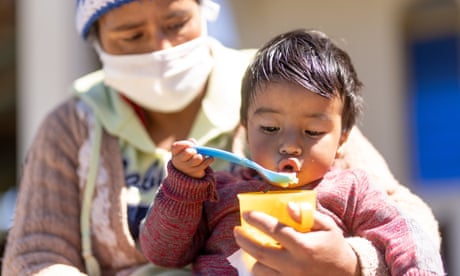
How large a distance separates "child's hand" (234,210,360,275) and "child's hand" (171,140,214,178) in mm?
202

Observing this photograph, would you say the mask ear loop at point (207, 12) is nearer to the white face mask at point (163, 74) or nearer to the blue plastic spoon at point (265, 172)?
the white face mask at point (163, 74)

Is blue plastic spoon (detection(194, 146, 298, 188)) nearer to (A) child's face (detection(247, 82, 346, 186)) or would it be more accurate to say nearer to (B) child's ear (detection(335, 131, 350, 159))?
(A) child's face (detection(247, 82, 346, 186))

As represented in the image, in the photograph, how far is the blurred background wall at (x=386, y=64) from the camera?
6.03 meters

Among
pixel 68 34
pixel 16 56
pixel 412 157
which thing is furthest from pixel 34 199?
pixel 16 56

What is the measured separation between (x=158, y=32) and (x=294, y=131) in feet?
2.02

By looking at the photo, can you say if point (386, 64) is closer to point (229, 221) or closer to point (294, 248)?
point (229, 221)

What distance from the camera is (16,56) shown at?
688 cm

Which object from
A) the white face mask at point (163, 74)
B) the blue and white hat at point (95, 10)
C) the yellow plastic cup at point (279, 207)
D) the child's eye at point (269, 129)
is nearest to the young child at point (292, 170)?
the child's eye at point (269, 129)

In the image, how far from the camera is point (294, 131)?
197cm

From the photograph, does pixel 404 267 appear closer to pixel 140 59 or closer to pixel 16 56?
pixel 140 59

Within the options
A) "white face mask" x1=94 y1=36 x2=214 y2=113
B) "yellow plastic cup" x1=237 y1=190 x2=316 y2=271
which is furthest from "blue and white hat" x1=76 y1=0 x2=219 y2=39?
"yellow plastic cup" x1=237 y1=190 x2=316 y2=271

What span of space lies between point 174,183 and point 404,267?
505 mm

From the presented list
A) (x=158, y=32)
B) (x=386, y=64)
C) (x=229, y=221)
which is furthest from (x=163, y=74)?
(x=386, y=64)

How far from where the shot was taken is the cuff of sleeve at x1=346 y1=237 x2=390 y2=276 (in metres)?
1.91
